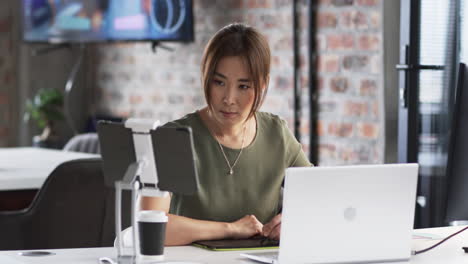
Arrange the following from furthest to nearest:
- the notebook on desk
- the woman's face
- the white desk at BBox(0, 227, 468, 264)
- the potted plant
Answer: the potted plant, the woman's face, the notebook on desk, the white desk at BBox(0, 227, 468, 264)

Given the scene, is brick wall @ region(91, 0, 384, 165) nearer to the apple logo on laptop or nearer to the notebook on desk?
the notebook on desk

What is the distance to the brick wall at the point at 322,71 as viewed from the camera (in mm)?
4055

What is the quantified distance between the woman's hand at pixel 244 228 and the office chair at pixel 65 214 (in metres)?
1.00

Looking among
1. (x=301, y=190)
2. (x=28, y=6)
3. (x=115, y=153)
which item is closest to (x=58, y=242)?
(x=115, y=153)

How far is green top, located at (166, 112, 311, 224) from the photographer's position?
2600mm

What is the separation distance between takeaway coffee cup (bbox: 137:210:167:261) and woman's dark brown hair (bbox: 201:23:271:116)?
56 centimetres

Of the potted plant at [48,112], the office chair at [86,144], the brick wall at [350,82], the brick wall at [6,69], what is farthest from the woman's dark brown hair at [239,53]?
the brick wall at [6,69]

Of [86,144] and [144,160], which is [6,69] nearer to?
[86,144]

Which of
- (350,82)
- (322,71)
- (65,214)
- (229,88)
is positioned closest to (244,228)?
(229,88)

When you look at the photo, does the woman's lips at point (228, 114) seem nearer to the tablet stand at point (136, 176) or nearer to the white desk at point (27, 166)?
the tablet stand at point (136, 176)

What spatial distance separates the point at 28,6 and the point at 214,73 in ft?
11.1

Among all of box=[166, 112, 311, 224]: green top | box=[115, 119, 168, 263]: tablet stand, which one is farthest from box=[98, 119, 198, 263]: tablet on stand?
box=[166, 112, 311, 224]: green top

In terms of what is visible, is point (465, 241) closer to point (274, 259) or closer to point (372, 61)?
point (274, 259)

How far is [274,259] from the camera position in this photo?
6.84 ft
